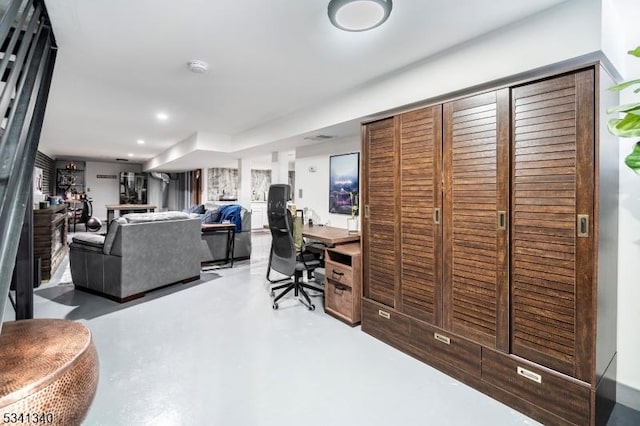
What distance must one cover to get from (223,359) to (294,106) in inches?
118

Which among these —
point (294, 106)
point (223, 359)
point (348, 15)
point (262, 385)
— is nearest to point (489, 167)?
point (348, 15)

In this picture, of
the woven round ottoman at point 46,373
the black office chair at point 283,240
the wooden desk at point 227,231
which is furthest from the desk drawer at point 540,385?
the wooden desk at point 227,231

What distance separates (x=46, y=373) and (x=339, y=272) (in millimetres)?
2550

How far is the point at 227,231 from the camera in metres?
5.49

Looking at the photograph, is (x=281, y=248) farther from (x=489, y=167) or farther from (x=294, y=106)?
(x=489, y=167)

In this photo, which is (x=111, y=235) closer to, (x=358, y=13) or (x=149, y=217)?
(x=149, y=217)

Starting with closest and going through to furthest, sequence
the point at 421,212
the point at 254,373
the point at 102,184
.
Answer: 1. the point at 254,373
2. the point at 421,212
3. the point at 102,184

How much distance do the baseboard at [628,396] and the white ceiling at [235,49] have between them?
238cm

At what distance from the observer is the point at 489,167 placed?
202 centimetres

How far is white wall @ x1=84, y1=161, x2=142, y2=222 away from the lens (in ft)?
37.1

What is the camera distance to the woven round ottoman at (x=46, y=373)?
0.73 metres

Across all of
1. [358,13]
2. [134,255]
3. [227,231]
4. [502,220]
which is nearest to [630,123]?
[502,220]

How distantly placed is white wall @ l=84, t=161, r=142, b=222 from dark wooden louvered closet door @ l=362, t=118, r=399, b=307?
11952 millimetres

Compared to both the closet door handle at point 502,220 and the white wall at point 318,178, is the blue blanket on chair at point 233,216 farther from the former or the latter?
the closet door handle at point 502,220
